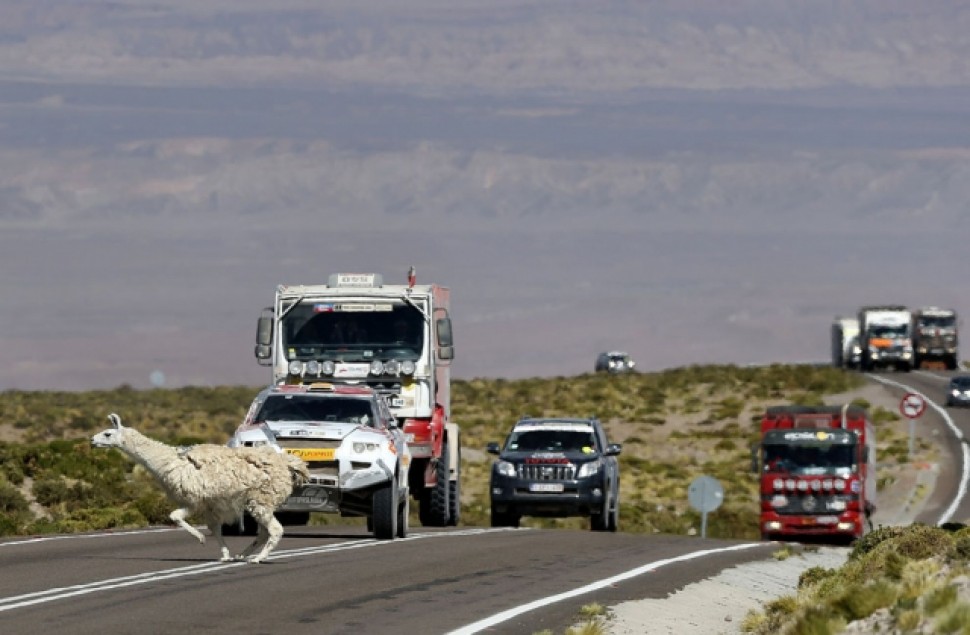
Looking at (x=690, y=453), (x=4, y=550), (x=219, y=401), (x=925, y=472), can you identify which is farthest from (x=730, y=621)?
(x=219, y=401)

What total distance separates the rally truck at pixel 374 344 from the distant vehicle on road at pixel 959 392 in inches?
2390

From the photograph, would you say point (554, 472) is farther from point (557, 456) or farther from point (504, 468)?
point (504, 468)

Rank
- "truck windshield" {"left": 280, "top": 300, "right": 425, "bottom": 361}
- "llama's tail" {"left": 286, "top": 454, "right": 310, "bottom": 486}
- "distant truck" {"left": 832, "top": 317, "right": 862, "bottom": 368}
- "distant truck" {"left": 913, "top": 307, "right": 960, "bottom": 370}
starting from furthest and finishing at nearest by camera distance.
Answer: "distant truck" {"left": 832, "top": 317, "right": 862, "bottom": 368}, "distant truck" {"left": 913, "top": 307, "right": 960, "bottom": 370}, "truck windshield" {"left": 280, "top": 300, "right": 425, "bottom": 361}, "llama's tail" {"left": 286, "top": 454, "right": 310, "bottom": 486}

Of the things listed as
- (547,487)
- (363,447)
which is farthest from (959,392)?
(363,447)

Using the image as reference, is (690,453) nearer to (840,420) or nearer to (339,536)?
(840,420)

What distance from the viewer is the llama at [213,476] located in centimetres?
1945

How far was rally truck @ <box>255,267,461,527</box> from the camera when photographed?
2989 cm

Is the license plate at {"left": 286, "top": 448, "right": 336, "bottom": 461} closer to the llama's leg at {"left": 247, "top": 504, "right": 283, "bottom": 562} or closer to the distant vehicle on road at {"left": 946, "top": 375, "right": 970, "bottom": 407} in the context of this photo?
the llama's leg at {"left": 247, "top": 504, "right": 283, "bottom": 562}

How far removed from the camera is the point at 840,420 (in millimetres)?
43188

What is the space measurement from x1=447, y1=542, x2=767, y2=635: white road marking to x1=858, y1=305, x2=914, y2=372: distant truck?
70.1 meters

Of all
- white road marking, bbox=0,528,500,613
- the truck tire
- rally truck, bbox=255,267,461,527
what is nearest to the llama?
white road marking, bbox=0,528,500,613

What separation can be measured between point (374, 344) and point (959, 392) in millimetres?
61924

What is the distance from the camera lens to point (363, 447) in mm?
23531

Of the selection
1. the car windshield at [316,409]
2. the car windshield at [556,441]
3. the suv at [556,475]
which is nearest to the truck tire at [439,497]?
the suv at [556,475]
